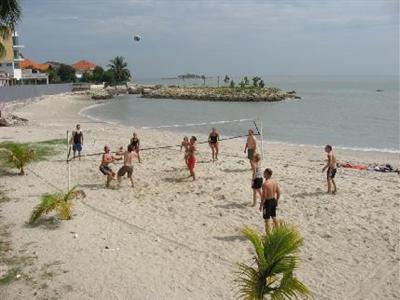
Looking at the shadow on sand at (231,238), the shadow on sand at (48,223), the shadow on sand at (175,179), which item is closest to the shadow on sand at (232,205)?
the shadow on sand at (231,238)

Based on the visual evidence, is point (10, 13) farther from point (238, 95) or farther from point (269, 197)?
point (238, 95)

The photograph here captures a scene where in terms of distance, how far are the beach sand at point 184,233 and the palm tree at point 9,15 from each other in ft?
15.6

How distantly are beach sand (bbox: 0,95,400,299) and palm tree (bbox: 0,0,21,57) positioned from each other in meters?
4.75

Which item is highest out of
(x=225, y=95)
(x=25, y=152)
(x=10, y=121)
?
(x=225, y=95)

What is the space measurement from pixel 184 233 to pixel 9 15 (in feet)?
34.6

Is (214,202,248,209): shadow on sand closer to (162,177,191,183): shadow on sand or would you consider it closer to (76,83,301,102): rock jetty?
(162,177,191,183): shadow on sand

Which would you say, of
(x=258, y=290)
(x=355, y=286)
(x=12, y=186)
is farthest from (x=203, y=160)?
(x=258, y=290)

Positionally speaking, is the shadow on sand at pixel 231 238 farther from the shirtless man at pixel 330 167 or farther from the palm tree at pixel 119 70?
the palm tree at pixel 119 70

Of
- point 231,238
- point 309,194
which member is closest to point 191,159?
point 309,194

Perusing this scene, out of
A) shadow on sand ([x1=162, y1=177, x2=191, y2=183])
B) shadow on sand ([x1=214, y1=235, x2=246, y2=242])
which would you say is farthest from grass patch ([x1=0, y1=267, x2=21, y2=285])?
shadow on sand ([x1=162, y1=177, x2=191, y2=183])

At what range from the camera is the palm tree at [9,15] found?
50.5ft

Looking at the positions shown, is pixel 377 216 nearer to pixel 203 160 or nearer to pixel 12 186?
pixel 203 160

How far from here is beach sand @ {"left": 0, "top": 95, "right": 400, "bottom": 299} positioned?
7.12m

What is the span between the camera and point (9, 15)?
15711mm
